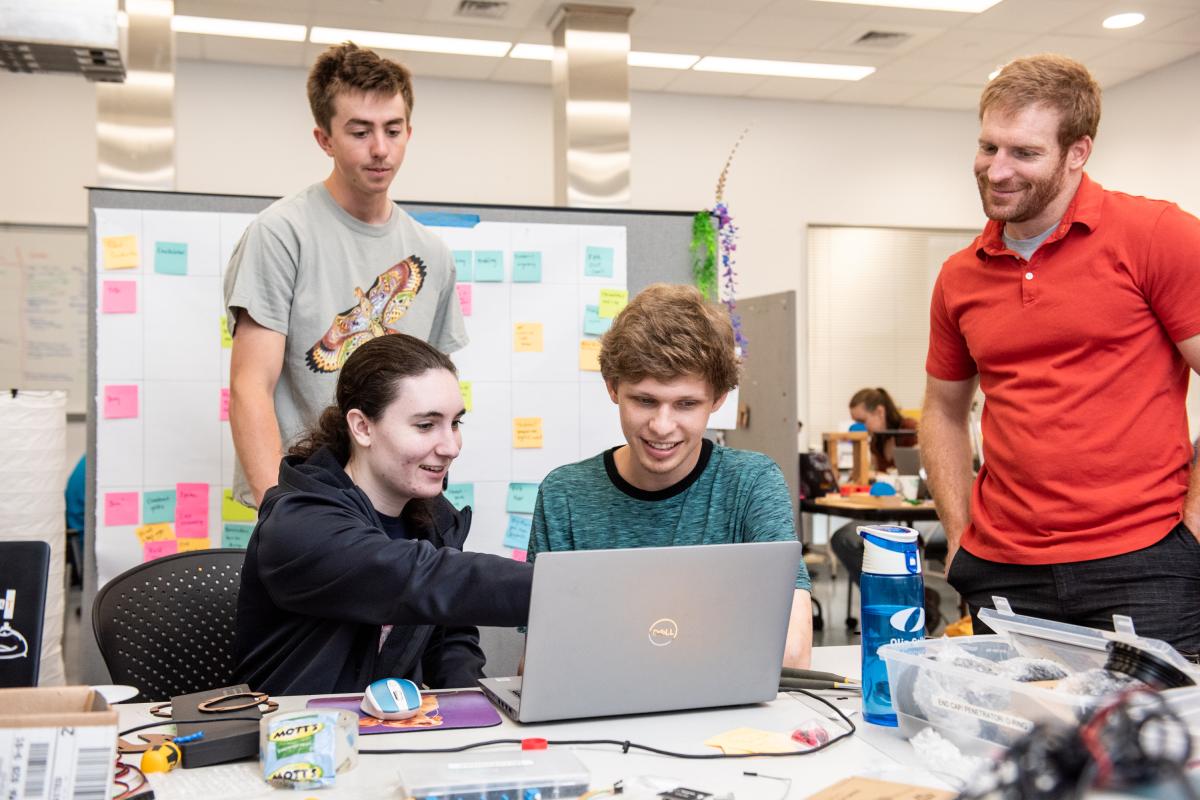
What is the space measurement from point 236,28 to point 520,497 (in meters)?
3.74

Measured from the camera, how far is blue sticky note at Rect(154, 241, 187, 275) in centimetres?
302

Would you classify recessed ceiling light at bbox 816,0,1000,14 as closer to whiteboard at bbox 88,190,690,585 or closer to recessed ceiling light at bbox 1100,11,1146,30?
recessed ceiling light at bbox 1100,11,1146,30

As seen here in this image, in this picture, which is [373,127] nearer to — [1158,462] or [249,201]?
[249,201]

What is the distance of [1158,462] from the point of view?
174cm

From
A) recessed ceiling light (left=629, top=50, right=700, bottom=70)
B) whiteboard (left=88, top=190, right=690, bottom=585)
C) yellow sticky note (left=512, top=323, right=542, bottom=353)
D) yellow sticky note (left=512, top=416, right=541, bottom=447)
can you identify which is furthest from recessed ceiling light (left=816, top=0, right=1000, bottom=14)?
yellow sticky note (left=512, top=416, right=541, bottom=447)

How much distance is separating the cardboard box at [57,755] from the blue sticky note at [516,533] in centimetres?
231

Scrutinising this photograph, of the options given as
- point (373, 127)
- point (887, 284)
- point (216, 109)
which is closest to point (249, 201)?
point (373, 127)

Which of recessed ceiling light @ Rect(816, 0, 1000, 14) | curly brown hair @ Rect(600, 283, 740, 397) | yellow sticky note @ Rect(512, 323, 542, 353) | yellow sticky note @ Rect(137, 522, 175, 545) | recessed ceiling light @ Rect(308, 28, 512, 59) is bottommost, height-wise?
yellow sticky note @ Rect(137, 522, 175, 545)

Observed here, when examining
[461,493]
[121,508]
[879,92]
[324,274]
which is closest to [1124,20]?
[879,92]

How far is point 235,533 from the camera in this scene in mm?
3068

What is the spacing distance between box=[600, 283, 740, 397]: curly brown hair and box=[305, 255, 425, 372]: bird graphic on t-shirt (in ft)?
2.38

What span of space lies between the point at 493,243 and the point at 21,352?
3.98 m

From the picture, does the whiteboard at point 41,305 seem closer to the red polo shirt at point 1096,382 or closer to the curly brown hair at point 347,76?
the curly brown hair at point 347,76

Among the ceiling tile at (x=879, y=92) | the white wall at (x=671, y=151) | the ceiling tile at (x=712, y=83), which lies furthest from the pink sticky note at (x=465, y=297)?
the ceiling tile at (x=879, y=92)
